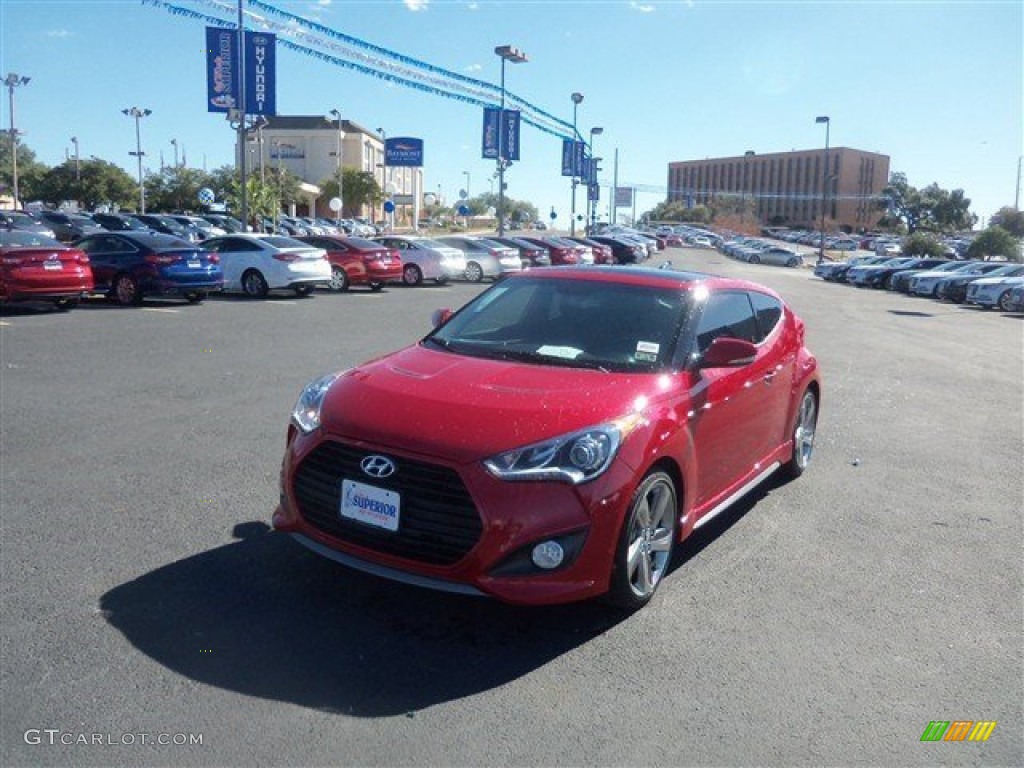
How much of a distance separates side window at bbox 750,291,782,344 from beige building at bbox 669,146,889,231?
138057 millimetres

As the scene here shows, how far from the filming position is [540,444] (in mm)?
3785

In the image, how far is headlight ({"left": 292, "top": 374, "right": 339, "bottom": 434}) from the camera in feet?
14.0

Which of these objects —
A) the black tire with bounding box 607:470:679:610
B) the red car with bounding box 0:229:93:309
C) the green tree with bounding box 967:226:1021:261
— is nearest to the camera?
the black tire with bounding box 607:470:679:610

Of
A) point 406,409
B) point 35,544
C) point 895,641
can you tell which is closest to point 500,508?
point 406,409

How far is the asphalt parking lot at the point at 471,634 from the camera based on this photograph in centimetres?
316

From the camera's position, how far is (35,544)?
470 cm

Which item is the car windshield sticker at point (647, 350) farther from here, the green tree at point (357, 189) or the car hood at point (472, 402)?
the green tree at point (357, 189)

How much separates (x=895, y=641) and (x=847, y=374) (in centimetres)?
851

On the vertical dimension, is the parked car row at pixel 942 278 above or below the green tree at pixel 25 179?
below

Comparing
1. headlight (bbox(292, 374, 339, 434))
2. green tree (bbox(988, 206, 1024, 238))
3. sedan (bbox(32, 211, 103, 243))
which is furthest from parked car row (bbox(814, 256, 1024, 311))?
green tree (bbox(988, 206, 1024, 238))

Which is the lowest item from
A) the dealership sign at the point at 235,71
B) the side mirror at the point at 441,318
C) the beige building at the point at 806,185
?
the side mirror at the point at 441,318

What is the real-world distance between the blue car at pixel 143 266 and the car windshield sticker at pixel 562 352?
14220 millimetres

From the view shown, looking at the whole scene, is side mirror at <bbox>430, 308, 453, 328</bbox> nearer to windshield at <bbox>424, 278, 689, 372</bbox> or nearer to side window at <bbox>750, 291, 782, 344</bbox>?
windshield at <bbox>424, 278, 689, 372</bbox>

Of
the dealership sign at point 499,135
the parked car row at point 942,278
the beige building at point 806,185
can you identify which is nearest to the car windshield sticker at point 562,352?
the parked car row at point 942,278
